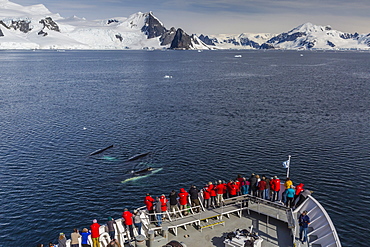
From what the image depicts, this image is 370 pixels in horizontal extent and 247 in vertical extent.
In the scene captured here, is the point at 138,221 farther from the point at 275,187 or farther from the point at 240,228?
the point at 275,187

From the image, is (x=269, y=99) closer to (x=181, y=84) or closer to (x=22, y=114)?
(x=181, y=84)

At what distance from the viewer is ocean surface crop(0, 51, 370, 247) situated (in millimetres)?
41625

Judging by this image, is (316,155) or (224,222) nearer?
(224,222)

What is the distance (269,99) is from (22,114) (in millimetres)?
69384

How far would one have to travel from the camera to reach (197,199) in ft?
94.5

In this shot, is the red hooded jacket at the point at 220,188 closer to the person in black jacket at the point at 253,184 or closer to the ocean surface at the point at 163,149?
the person in black jacket at the point at 253,184

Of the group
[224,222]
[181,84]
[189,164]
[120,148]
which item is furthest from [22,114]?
[224,222]

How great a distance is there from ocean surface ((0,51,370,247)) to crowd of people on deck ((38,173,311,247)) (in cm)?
1035

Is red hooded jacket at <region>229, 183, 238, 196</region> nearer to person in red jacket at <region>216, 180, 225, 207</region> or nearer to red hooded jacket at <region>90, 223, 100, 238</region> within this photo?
person in red jacket at <region>216, 180, 225, 207</region>

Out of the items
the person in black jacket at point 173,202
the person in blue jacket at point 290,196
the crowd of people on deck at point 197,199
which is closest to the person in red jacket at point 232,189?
the crowd of people on deck at point 197,199

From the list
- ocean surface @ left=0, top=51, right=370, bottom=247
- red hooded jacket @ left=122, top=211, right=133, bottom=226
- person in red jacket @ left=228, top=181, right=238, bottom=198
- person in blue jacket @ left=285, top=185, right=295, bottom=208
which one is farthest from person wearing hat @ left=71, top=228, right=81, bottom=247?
person in blue jacket @ left=285, top=185, right=295, bottom=208

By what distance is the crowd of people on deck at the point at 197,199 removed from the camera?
81.2 feet

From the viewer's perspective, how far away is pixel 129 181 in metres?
49.1

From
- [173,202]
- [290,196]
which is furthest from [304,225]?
[173,202]
